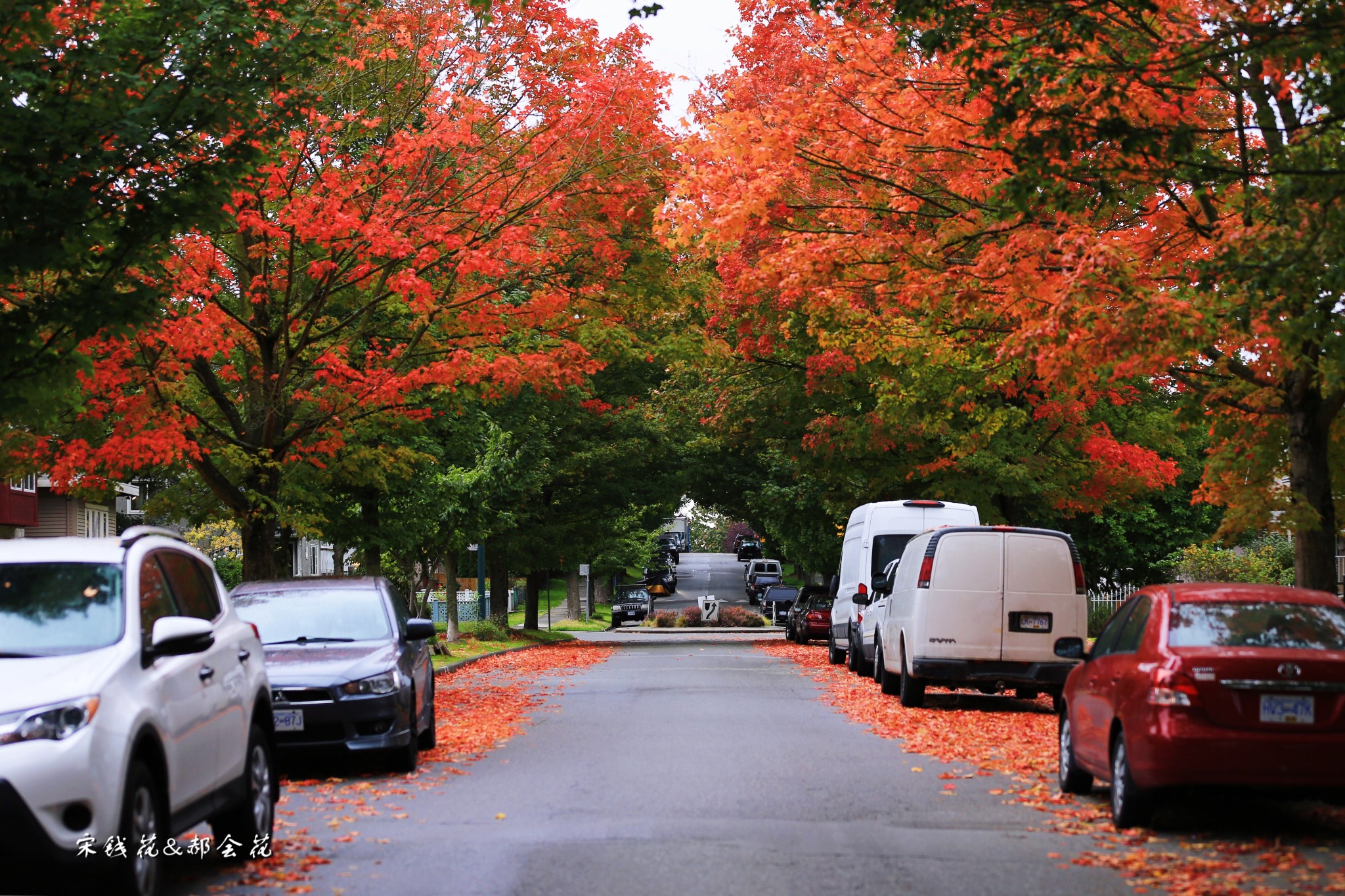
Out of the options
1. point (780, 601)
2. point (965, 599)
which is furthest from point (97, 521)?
point (965, 599)

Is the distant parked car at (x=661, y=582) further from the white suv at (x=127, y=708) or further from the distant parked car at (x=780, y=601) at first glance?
the white suv at (x=127, y=708)

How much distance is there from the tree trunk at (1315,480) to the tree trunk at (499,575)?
2922 cm

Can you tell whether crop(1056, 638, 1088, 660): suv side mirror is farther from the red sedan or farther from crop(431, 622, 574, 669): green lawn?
crop(431, 622, 574, 669): green lawn

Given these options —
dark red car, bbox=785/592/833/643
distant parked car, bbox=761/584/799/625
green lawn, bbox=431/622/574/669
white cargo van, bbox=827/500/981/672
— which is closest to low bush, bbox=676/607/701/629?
distant parked car, bbox=761/584/799/625

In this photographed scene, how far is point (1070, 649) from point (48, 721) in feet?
23.8

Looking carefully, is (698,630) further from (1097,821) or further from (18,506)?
(1097,821)

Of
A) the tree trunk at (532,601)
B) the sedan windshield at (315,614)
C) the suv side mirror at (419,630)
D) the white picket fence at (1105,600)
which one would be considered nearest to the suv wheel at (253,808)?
the suv side mirror at (419,630)

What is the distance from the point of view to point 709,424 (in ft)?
113

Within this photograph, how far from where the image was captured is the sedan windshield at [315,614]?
42.1 ft

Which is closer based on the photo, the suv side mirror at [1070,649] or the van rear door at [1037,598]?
the suv side mirror at [1070,649]

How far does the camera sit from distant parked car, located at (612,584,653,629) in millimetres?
63125

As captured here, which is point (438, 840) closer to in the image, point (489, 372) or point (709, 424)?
point (489, 372)

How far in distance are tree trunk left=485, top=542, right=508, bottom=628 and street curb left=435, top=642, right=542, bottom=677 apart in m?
2.59

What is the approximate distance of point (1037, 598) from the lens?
1753 centimetres
